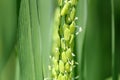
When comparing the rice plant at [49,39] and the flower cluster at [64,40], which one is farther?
the rice plant at [49,39]

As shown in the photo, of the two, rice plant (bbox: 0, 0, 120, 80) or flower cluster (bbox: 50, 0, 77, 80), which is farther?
rice plant (bbox: 0, 0, 120, 80)

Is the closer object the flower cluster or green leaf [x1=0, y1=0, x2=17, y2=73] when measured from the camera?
the flower cluster

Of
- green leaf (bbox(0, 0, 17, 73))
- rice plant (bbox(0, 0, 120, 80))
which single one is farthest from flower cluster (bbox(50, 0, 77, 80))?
green leaf (bbox(0, 0, 17, 73))

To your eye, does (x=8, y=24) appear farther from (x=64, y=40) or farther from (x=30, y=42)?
(x=64, y=40)

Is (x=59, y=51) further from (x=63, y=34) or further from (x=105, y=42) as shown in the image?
(x=105, y=42)

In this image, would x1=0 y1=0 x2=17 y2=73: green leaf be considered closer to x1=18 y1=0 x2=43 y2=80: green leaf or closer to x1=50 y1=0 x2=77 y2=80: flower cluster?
x1=18 y1=0 x2=43 y2=80: green leaf

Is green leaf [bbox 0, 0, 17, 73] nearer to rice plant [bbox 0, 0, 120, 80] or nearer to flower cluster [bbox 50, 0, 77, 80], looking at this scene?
rice plant [bbox 0, 0, 120, 80]

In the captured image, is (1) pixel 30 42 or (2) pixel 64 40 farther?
(1) pixel 30 42

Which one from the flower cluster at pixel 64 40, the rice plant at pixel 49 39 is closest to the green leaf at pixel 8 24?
the rice plant at pixel 49 39

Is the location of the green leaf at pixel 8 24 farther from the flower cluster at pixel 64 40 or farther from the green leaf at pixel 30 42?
the flower cluster at pixel 64 40

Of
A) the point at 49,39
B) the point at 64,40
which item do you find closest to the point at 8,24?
the point at 49,39
